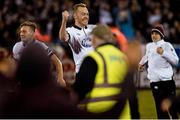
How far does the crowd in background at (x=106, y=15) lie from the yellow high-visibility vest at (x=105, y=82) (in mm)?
14037

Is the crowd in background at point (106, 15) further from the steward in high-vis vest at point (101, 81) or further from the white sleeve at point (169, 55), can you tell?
the steward in high-vis vest at point (101, 81)

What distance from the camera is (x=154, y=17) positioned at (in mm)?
22859

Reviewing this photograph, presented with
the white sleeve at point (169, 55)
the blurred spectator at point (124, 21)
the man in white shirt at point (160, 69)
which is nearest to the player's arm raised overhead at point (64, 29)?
the man in white shirt at point (160, 69)

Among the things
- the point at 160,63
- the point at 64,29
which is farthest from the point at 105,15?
the point at 64,29

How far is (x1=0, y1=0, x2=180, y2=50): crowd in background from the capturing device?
70.4 feet

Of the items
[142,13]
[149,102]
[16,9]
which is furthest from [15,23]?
[149,102]

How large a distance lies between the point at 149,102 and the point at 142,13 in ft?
23.9

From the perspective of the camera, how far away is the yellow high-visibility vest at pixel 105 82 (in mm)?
6742

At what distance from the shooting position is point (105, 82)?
22.2ft

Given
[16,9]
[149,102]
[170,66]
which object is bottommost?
[149,102]

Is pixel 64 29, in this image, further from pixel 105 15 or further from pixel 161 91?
pixel 105 15

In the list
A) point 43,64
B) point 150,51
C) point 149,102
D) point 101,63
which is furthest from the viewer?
point 149,102

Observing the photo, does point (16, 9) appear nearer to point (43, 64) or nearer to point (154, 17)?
point (154, 17)

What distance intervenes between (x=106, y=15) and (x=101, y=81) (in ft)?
50.8
